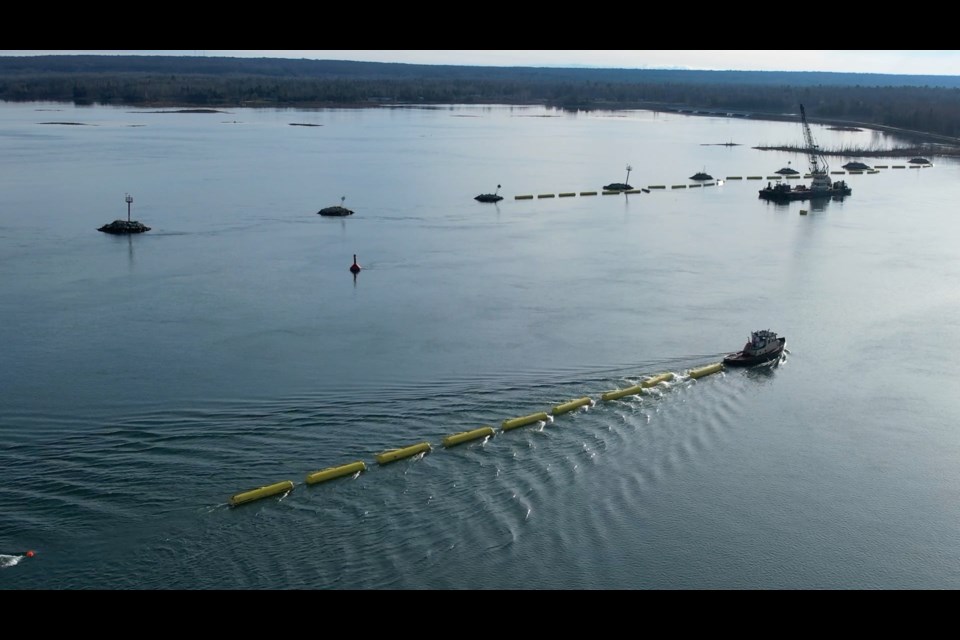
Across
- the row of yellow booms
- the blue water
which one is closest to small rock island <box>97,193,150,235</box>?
the blue water

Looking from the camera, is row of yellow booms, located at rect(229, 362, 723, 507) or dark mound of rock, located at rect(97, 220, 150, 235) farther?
dark mound of rock, located at rect(97, 220, 150, 235)

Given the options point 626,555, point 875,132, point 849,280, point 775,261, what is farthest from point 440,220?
point 875,132

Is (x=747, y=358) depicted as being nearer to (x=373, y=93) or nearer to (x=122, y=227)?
(x=122, y=227)

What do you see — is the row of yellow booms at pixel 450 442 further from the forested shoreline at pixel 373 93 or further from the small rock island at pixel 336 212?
the forested shoreline at pixel 373 93

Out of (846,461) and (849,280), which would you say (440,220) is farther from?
(846,461)

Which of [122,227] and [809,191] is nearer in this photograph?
[122,227]

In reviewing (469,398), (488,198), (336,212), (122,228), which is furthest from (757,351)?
(488,198)

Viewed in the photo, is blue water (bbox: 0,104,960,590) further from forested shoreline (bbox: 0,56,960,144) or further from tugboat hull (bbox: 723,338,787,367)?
forested shoreline (bbox: 0,56,960,144)
